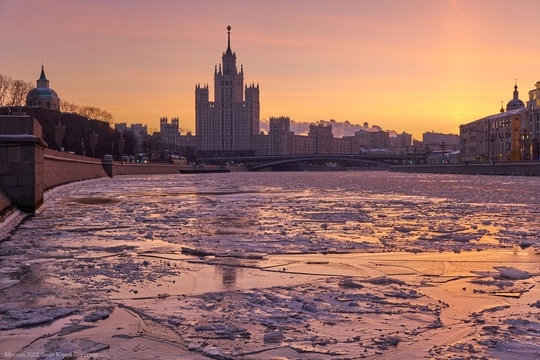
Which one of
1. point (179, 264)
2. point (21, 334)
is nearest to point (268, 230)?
point (179, 264)

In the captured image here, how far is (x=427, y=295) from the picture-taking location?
228 inches

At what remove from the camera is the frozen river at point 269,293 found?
4227mm

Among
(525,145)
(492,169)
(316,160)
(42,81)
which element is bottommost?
(492,169)

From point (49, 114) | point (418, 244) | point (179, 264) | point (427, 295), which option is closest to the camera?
point (427, 295)

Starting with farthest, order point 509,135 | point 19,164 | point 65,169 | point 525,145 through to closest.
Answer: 1. point 509,135
2. point 525,145
3. point 65,169
4. point 19,164

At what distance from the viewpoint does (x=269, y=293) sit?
5.83 m

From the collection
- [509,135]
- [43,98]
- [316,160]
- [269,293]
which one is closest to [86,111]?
[43,98]

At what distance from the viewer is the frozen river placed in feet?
13.9

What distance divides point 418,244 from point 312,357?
5792 millimetres

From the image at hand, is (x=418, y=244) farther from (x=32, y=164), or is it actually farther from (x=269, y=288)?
(x=32, y=164)

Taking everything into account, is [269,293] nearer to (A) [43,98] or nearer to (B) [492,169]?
(B) [492,169]

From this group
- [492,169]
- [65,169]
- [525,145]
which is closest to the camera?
[65,169]

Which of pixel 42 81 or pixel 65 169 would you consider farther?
pixel 42 81

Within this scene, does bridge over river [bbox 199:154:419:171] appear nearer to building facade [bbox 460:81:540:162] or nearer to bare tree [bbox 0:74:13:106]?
building facade [bbox 460:81:540:162]
